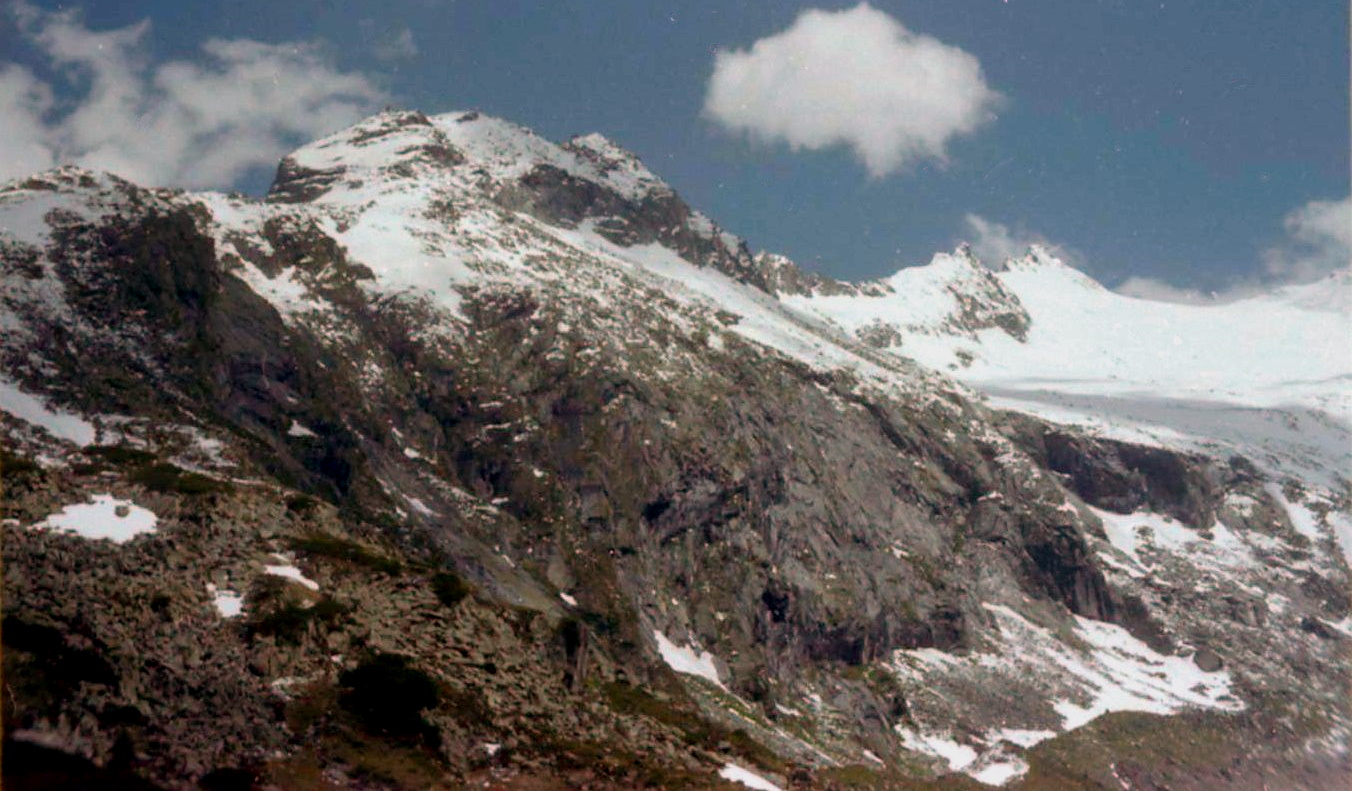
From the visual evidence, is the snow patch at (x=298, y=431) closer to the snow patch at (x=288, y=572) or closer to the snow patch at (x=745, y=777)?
the snow patch at (x=288, y=572)

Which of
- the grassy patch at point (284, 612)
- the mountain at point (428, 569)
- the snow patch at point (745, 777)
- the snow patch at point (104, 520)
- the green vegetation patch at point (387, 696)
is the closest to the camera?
the mountain at point (428, 569)

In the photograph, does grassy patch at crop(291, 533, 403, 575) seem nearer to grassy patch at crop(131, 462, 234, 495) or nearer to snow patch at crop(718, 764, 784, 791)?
grassy patch at crop(131, 462, 234, 495)

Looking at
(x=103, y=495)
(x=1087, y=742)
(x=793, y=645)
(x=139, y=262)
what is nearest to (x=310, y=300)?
(x=139, y=262)

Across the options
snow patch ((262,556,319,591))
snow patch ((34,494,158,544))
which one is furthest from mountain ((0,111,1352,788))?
snow patch ((34,494,158,544))

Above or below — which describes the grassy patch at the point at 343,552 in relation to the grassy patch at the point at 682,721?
above

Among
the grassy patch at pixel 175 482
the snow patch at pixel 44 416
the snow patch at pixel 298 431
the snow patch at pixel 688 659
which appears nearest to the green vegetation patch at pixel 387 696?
the grassy patch at pixel 175 482

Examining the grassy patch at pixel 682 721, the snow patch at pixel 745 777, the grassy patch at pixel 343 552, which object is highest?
the grassy patch at pixel 343 552

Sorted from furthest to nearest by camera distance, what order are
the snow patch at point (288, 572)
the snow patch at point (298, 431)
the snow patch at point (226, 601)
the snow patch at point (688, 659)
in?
the snow patch at point (688, 659)
the snow patch at point (298, 431)
the snow patch at point (288, 572)
the snow patch at point (226, 601)

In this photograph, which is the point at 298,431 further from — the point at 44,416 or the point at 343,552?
the point at 343,552

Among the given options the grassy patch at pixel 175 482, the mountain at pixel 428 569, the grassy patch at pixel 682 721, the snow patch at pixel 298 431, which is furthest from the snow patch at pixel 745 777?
the snow patch at pixel 298 431

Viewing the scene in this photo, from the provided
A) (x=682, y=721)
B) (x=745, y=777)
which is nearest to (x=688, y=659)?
(x=682, y=721)

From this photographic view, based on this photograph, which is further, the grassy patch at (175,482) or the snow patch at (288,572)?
Result: the grassy patch at (175,482)

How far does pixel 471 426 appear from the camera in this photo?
166125 millimetres

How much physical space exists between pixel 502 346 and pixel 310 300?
1224 inches
